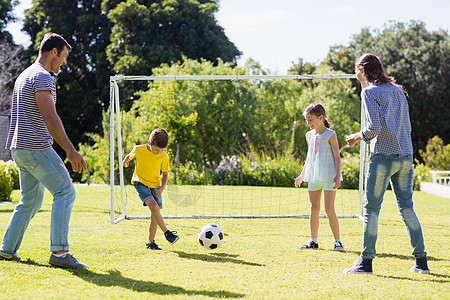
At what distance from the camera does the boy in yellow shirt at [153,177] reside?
542 cm

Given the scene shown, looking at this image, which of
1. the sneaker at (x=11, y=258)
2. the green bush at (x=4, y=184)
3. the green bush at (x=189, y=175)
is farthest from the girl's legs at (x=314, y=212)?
the green bush at (x=189, y=175)

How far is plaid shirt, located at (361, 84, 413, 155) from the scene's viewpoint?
406cm

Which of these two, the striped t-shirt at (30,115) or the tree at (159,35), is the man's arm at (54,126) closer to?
the striped t-shirt at (30,115)

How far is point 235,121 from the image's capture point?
19.3 metres

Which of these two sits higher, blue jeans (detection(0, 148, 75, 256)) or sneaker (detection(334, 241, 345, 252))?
blue jeans (detection(0, 148, 75, 256))

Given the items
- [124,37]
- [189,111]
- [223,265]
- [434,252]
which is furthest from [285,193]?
[124,37]

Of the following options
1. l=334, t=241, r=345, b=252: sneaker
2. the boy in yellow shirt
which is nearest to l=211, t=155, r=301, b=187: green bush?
l=334, t=241, r=345, b=252: sneaker

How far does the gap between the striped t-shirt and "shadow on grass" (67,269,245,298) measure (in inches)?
42.4

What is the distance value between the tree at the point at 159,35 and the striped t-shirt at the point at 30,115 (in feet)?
64.9

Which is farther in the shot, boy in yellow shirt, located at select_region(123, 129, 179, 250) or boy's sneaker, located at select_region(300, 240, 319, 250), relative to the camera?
boy's sneaker, located at select_region(300, 240, 319, 250)

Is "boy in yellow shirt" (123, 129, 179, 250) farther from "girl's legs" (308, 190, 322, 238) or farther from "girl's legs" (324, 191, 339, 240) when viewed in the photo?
"girl's legs" (324, 191, 339, 240)

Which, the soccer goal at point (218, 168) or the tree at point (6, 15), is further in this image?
the tree at point (6, 15)

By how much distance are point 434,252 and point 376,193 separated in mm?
1667

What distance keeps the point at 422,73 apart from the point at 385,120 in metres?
24.1
